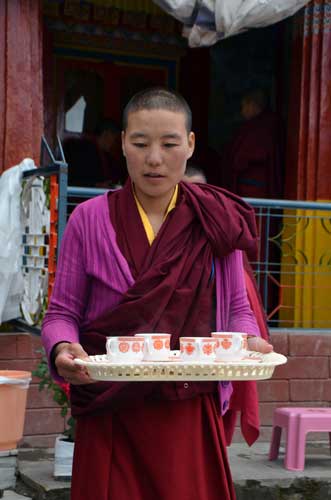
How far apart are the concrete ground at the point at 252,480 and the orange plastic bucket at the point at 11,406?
0.83 feet

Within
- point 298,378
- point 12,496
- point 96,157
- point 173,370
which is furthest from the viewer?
point 96,157

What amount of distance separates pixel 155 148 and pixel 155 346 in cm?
57

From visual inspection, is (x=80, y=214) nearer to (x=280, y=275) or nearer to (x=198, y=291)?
(x=198, y=291)

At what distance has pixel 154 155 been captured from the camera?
2.86 m

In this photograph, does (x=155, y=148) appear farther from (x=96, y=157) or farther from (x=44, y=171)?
(x=96, y=157)

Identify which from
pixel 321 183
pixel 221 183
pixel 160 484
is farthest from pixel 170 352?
pixel 221 183

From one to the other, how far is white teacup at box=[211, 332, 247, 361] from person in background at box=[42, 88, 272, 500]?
0.33 feet

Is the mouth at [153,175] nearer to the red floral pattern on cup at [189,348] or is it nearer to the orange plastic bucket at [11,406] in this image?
the red floral pattern on cup at [189,348]

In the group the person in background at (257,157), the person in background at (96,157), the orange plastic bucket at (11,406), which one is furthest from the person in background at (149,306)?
the person in background at (96,157)

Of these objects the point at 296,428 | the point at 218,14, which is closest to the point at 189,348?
the point at 296,428

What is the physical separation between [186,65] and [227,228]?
666 centimetres

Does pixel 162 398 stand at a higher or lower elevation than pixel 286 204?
lower

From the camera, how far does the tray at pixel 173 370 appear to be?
2.63 metres

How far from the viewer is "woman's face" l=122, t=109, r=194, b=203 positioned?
2.88m
